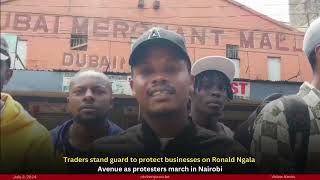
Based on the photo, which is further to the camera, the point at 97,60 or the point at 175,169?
the point at 97,60

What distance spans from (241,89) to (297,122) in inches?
42.7

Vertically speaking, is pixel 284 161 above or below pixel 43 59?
below

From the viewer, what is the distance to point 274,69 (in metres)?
4.43

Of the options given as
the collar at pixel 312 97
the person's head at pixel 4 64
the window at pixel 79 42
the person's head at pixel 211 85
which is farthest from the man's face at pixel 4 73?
the collar at pixel 312 97

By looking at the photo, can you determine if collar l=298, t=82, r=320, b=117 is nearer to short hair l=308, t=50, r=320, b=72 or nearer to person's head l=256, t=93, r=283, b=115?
short hair l=308, t=50, r=320, b=72

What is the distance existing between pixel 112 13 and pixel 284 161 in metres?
2.95

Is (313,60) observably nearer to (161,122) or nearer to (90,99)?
(161,122)

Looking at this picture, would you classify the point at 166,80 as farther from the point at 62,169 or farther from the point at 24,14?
the point at 24,14

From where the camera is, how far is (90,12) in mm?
4176

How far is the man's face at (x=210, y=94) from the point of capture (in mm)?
3055

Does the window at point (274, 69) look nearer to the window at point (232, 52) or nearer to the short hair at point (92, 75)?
the window at point (232, 52)

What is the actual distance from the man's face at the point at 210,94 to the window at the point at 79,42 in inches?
55.4

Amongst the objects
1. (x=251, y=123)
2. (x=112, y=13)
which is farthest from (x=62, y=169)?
(x=112, y=13)

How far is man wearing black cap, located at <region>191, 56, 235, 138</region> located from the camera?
303cm
